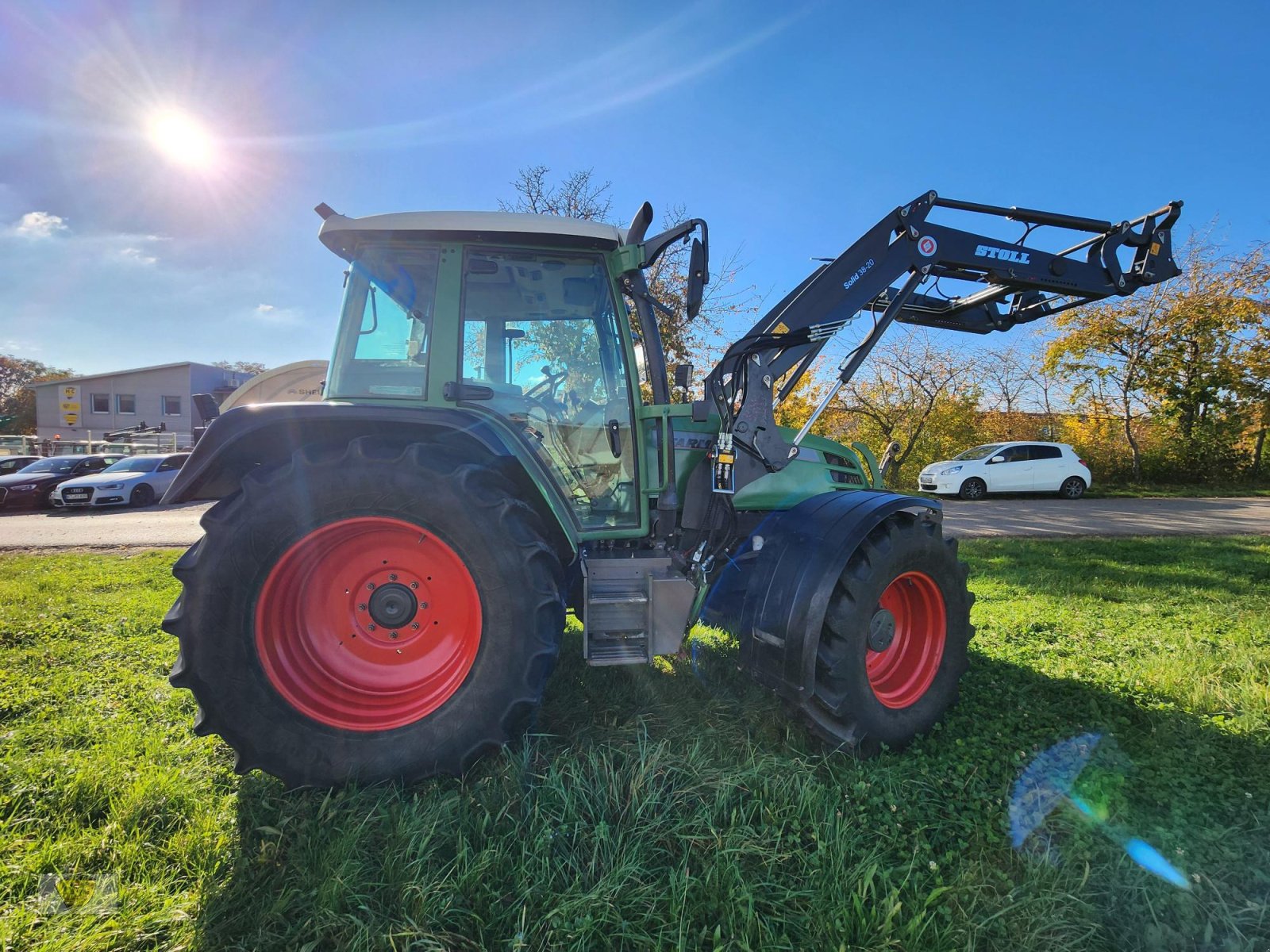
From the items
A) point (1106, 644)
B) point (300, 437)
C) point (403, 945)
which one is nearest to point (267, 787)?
point (403, 945)

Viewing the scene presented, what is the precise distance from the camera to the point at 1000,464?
1530cm

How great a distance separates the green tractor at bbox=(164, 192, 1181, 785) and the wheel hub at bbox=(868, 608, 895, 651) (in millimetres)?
13

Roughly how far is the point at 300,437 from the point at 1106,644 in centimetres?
490

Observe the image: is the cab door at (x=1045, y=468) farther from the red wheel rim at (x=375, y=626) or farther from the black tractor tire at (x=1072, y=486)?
the red wheel rim at (x=375, y=626)

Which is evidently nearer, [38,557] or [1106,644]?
[1106,644]

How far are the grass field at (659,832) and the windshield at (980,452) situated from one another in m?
13.3

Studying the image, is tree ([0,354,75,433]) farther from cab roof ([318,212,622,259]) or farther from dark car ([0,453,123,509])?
cab roof ([318,212,622,259])

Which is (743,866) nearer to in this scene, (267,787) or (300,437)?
(267,787)

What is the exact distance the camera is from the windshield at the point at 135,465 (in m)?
15.2

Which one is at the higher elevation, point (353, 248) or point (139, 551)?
point (353, 248)

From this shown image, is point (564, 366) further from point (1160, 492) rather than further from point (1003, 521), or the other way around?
point (1160, 492)

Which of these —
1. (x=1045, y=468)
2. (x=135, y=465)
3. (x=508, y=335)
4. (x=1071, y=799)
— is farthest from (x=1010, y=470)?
(x=135, y=465)

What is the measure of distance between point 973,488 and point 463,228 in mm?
15730

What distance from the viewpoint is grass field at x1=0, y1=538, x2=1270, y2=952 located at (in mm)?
1750
